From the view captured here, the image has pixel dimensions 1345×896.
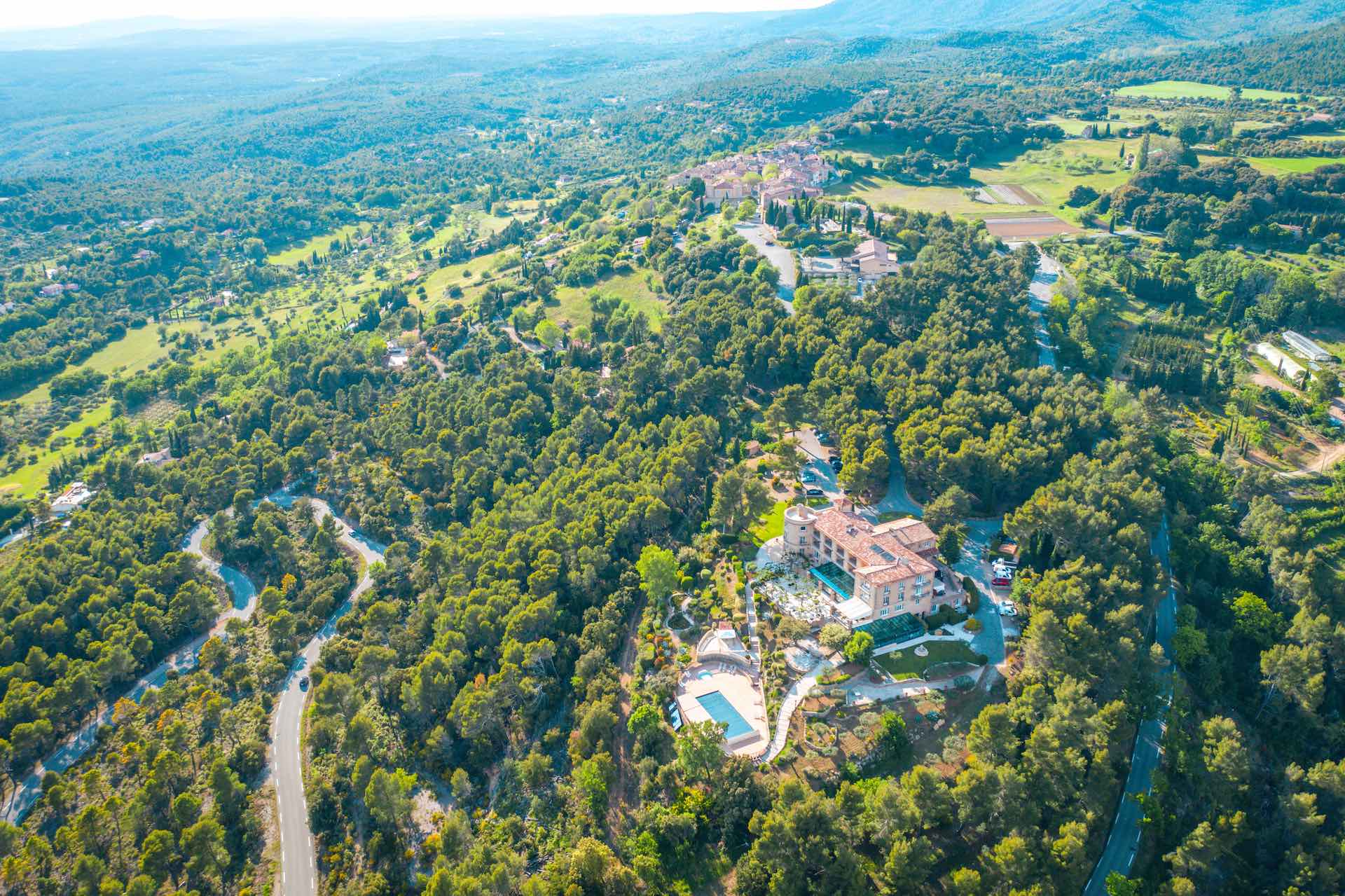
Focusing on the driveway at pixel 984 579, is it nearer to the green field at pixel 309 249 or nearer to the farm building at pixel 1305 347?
the farm building at pixel 1305 347

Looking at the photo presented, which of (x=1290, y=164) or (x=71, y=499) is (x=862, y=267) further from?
(x=71, y=499)

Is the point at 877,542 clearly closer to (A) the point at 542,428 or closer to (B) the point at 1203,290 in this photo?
(A) the point at 542,428

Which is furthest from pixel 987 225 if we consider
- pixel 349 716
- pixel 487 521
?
pixel 349 716

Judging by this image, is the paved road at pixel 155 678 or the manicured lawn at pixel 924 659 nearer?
the manicured lawn at pixel 924 659

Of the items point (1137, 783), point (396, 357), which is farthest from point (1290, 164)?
point (396, 357)

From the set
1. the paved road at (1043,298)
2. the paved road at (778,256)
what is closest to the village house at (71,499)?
the paved road at (778,256)
